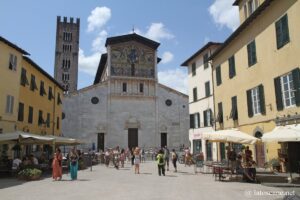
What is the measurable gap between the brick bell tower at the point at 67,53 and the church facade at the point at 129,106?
23.9 meters

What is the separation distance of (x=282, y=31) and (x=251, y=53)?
12.1ft

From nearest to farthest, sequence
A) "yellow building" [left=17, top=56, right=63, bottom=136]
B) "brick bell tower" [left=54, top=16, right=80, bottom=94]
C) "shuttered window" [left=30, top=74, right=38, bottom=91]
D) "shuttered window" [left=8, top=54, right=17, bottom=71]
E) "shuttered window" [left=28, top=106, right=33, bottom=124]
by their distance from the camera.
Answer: "shuttered window" [left=8, top=54, right=17, bottom=71], "yellow building" [left=17, top=56, right=63, bottom=136], "shuttered window" [left=28, top=106, right=33, bottom=124], "shuttered window" [left=30, top=74, right=38, bottom=91], "brick bell tower" [left=54, top=16, right=80, bottom=94]

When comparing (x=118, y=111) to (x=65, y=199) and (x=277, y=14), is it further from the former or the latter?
(x=65, y=199)

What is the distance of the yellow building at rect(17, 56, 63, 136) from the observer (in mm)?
24500

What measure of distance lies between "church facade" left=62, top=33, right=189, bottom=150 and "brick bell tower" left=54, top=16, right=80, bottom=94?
78.6 feet

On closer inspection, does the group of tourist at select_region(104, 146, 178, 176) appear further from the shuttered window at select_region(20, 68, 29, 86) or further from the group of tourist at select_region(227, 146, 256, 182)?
the shuttered window at select_region(20, 68, 29, 86)

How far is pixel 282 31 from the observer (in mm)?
16172

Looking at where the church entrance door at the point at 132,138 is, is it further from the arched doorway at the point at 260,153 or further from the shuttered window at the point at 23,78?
the arched doorway at the point at 260,153

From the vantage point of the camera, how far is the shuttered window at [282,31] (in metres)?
15.7

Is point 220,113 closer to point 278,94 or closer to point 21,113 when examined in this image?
point 278,94

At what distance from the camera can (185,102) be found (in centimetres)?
4544

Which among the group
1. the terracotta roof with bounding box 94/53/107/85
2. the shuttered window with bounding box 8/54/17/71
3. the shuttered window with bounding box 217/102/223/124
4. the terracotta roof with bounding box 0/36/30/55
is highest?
the terracotta roof with bounding box 94/53/107/85

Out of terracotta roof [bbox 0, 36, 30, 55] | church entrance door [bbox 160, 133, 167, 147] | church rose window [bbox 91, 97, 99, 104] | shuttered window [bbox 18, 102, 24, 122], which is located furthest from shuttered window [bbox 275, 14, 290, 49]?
church rose window [bbox 91, 97, 99, 104]

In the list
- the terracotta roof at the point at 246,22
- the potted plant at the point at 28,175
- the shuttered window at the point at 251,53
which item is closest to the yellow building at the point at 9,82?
the potted plant at the point at 28,175
